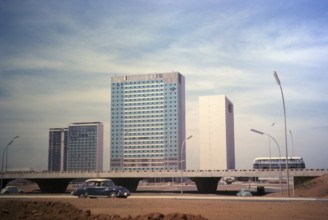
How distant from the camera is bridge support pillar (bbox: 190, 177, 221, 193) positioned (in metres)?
94.9

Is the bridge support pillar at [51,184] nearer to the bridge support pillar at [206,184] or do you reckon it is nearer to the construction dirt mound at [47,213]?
the bridge support pillar at [206,184]

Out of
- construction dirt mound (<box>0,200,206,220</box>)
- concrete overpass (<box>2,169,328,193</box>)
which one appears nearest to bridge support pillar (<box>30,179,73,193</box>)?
concrete overpass (<box>2,169,328,193</box>)

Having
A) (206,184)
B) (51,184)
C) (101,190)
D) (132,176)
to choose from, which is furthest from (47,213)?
(51,184)

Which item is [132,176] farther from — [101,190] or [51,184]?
[101,190]

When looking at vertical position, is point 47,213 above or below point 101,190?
above

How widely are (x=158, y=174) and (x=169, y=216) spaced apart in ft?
244

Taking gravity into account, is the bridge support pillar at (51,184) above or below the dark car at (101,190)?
below

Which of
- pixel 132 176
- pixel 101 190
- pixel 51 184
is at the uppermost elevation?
pixel 101 190

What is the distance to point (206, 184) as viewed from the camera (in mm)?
95875

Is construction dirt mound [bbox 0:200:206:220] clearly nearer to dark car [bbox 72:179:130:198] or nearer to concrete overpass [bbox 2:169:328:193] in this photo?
dark car [bbox 72:179:130:198]

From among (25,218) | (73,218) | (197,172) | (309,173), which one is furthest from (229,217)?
(197,172)

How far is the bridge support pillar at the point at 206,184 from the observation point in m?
94.9

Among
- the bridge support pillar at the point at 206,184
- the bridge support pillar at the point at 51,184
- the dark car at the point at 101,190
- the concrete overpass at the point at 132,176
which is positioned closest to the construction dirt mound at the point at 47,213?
the dark car at the point at 101,190

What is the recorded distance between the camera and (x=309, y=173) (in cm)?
7531
